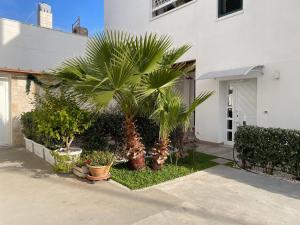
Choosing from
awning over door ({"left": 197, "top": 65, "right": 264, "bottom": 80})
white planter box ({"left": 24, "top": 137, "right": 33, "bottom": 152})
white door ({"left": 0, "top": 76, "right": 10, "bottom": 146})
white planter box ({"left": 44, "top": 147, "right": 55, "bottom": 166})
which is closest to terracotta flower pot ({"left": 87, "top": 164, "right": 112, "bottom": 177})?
white planter box ({"left": 44, "top": 147, "right": 55, "bottom": 166})

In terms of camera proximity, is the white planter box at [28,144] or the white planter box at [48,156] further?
the white planter box at [28,144]

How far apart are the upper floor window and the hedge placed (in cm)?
884

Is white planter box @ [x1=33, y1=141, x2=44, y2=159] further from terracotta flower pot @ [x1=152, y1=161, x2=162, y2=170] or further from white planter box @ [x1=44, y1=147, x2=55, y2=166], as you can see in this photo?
terracotta flower pot @ [x1=152, y1=161, x2=162, y2=170]

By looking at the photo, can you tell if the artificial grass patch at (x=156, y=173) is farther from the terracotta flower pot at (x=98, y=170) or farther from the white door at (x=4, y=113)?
the white door at (x=4, y=113)

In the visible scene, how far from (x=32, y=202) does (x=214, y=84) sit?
889cm

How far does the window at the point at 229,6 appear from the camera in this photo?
1101cm

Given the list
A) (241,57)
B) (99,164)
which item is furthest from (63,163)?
(241,57)

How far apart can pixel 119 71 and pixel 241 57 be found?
21.4ft

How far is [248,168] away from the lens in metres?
8.30

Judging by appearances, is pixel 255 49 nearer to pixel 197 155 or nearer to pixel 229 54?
pixel 229 54

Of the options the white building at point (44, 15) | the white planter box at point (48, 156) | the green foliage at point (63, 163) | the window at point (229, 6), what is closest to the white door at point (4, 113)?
the white planter box at point (48, 156)

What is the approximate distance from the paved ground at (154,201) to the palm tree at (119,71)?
7.14ft

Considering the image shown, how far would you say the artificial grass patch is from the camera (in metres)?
6.83

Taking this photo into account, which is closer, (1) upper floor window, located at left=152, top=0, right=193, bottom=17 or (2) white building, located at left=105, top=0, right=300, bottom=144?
(2) white building, located at left=105, top=0, right=300, bottom=144
